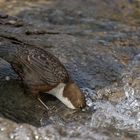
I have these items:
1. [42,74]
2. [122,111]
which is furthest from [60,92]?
[122,111]

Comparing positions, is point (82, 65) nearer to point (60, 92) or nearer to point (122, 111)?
point (60, 92)

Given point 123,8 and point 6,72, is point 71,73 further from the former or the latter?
point 123,8

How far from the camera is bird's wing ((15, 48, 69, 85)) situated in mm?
5551

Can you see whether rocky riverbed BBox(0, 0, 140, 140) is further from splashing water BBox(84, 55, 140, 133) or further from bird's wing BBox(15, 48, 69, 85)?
bird's wing BBox(15, 48, 69, 85)

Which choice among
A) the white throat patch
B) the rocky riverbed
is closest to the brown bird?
the white throat patch

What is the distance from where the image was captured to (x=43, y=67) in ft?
18.4

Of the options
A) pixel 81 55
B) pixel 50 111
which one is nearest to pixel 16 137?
pixel 50 111

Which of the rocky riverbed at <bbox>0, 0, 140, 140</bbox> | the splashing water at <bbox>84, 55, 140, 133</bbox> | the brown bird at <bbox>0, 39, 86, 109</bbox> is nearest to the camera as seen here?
the rocky riverbed at <bbox>0, 0, 140, 140</bbox>

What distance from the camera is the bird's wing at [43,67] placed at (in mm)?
5551

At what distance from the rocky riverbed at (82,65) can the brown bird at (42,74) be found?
11 cm

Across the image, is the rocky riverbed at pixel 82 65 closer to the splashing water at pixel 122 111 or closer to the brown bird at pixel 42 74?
the splashing water at pixel 122 111

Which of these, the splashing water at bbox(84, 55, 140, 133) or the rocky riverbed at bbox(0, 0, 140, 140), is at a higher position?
the rocky riverbed at bbox(0, 0, 140, 140)

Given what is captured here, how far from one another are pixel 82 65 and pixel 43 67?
839 millimetres

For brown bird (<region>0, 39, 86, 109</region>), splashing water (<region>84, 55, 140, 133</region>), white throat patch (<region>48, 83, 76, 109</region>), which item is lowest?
splashing water (<region>84, 55, 140, 133</region>)
